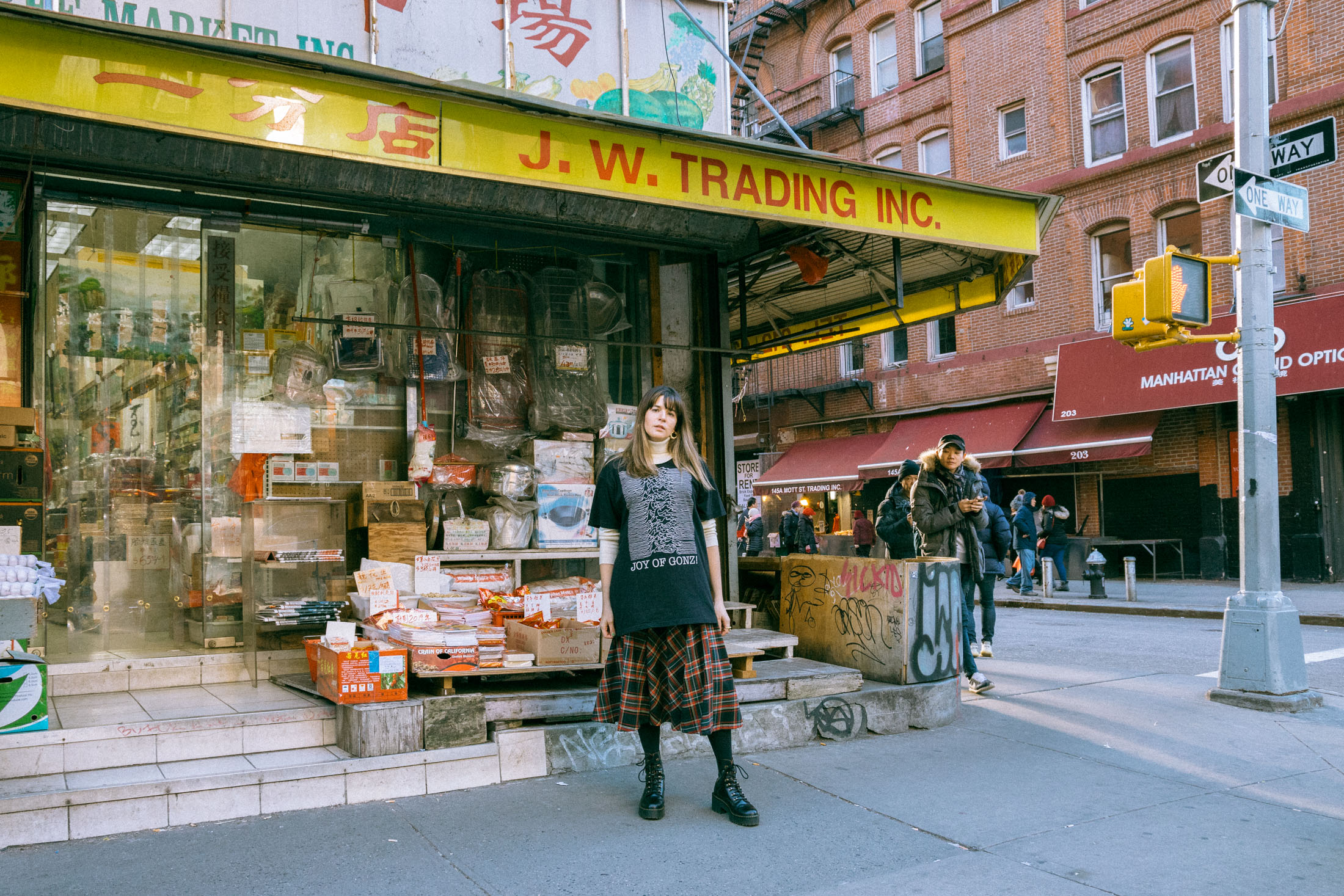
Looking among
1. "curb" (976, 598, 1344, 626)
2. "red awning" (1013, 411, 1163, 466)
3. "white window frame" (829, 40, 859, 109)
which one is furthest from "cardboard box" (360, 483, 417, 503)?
"white window frame" (829, 40, 859, 109)

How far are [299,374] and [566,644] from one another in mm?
2923

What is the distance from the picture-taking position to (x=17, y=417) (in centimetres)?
542

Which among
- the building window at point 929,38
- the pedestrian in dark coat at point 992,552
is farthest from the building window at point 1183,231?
the pedestrian in dark coat at point 992,552

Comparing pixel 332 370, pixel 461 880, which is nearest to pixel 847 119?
pixel 332 370

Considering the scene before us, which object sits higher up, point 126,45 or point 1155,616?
point 126,45

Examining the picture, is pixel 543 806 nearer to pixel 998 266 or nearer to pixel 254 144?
pixel 254 144

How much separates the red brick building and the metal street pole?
33.9ft

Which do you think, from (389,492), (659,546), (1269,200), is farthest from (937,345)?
(659,546)

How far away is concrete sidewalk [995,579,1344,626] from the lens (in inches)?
526

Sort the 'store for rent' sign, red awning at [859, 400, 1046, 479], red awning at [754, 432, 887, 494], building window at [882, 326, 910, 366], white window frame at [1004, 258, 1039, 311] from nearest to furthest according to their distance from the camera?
the 'store for rent' sign → red awning at [859, 400, 1046, 479] → white window frame at [1004, 258, 1039, 311] → red awning at [754, 432, 887, 494] → building window at [882, 326, 910, 366]

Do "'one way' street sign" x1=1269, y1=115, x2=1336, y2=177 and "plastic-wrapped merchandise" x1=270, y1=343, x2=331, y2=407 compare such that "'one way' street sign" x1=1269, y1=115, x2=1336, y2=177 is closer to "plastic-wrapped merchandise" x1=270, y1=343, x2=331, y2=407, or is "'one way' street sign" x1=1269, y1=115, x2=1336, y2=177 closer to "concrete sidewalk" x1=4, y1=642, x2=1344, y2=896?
"concrete sidewalk" x1=4, y1=642, x2=1344, y2=896

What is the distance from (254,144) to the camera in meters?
4.65

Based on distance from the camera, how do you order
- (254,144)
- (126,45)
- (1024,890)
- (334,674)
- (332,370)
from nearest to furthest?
(1024,890)
(126,45)
(254,144)
(334,674)
(332,370)

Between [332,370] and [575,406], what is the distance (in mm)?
1824
